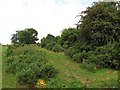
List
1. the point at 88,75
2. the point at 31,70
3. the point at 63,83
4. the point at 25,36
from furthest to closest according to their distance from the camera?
the point at 25,36 < the point at 88,75 < the point at 31,70 < the point at 63,83

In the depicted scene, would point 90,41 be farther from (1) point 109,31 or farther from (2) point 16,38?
(2) point 16,38

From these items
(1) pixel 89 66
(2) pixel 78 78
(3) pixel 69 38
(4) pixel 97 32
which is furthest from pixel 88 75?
(3) pixel 69 38

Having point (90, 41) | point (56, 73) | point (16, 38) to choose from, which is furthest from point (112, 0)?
point (16, 38)

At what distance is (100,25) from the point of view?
21.3m

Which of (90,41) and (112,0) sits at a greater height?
(112,0)

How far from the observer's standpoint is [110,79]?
15.8 metres

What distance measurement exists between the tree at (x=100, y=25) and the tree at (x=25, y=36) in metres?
15.7

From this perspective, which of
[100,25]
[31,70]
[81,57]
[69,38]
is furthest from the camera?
[69,38]

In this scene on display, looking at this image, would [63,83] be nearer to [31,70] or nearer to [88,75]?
[31,70]

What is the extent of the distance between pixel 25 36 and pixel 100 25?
57.2 feet

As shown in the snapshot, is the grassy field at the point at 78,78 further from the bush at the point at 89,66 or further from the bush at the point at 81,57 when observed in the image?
the bush at the point at 81,57

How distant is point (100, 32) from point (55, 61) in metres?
3.81

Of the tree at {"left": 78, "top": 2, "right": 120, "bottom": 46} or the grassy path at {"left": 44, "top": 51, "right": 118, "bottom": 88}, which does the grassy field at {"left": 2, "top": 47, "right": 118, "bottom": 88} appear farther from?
the tree at {"left": 78, "top": 2, "right": 120, "bottom": 46}

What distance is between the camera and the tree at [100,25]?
70.0 feet
